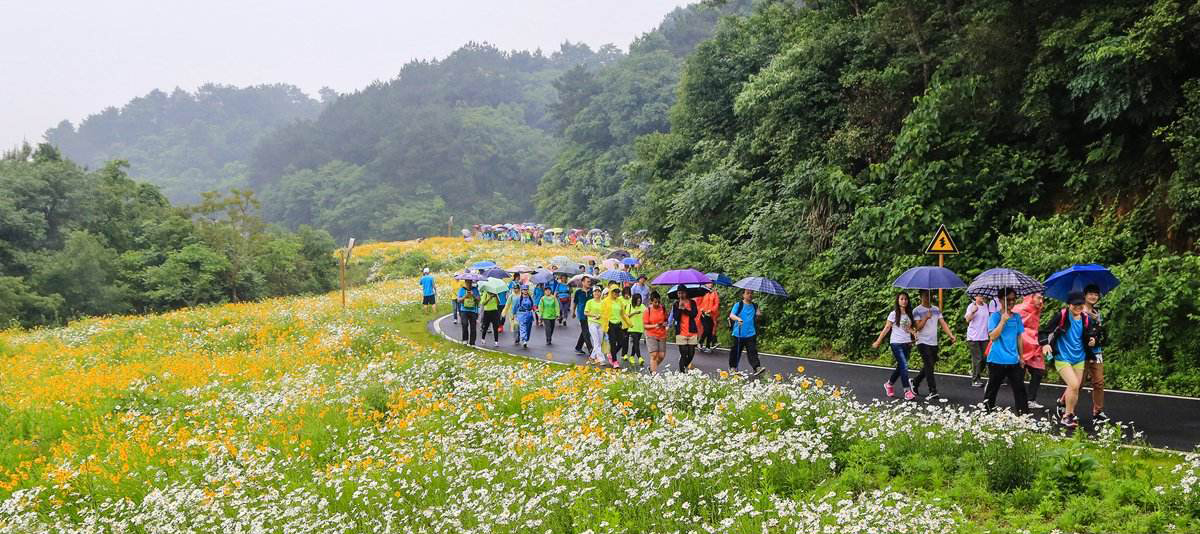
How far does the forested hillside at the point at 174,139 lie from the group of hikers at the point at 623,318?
13586 centimetres

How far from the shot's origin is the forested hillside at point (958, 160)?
43.1ft

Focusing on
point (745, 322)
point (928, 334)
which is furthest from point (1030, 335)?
point (745, 322)

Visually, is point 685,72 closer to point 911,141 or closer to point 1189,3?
point 911,141

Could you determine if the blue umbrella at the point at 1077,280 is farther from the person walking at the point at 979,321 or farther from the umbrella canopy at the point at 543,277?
the umbrella canopy at the point at 543,277

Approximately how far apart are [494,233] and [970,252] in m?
54.8

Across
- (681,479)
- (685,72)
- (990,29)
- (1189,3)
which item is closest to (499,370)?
(681,479)

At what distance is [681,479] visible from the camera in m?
8.01

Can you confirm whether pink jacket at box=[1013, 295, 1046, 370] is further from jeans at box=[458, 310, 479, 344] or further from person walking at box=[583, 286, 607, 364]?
jeans at box=[458, 310, 479, 344]

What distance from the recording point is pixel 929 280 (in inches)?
499

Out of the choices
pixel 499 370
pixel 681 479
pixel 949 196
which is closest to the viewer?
pixel 681 479

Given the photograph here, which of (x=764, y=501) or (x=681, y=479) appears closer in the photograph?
(x=764, y=501)

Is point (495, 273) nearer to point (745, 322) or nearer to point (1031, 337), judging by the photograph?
point (745, 322)

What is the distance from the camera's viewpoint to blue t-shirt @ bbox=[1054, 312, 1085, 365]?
9633 millimetres

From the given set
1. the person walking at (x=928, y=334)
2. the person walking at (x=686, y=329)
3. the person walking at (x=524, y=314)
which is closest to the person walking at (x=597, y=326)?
the person walking at (x=686, y=329)
